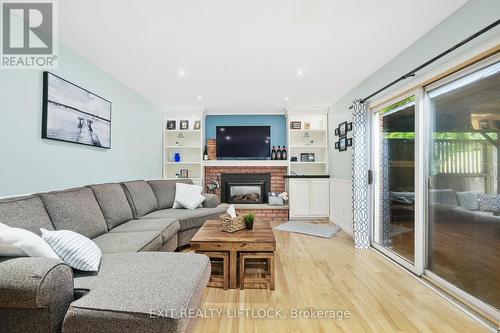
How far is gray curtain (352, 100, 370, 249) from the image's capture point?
3.19 metres

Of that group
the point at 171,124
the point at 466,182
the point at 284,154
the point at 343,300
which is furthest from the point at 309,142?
the point at 343,300

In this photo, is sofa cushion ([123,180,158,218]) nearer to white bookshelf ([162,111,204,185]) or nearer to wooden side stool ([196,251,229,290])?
wooden side stool ([196,251,229,290])


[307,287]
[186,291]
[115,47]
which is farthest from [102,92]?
[307,287]

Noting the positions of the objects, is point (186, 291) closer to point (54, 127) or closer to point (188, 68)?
point (54, 127)

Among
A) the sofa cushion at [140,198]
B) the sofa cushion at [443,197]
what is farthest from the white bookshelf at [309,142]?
the sofa cushion at [140,198]

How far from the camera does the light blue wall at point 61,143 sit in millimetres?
1932

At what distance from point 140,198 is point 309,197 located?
10.6 feet

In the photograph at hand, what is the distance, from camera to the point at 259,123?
17.5 feet

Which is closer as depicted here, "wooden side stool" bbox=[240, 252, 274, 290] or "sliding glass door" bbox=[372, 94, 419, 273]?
"wooden side stool" bbox=[240, 252, 274, 290]

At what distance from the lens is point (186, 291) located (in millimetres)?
1171

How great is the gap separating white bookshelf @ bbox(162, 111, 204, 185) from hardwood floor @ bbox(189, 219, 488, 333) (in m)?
3.21

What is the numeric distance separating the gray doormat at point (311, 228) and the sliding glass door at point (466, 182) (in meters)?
1.62

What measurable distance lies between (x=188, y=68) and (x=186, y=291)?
8.87 feet

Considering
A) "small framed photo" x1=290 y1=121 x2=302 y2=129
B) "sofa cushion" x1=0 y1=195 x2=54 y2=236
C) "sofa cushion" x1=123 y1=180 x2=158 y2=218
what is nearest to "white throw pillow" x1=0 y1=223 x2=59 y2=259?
"sofa cushion" x1=0 y1=195 x2=54 y2=236
